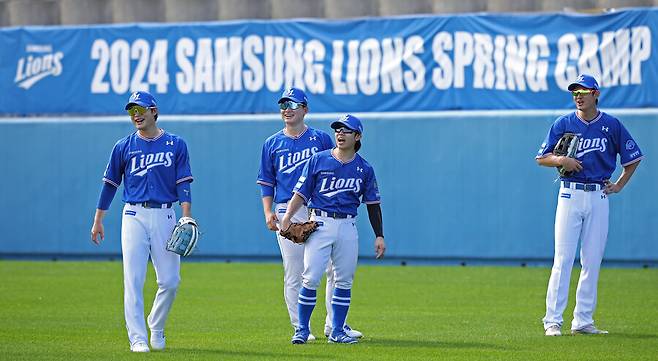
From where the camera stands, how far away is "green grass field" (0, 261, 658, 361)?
10109 millimetres

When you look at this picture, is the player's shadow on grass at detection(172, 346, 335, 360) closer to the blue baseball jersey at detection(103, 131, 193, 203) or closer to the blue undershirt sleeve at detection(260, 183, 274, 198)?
the blue baseball jersey at detection(103, 131, 193, 203)

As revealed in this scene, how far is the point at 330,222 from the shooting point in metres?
10.5

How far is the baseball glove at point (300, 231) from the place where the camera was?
10.4m

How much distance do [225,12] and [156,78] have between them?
1.82 metres

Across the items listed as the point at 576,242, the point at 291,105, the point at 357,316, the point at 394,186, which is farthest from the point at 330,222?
the point at 394,186

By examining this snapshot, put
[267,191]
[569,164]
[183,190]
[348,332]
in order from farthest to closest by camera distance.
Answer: [267,191], [569,164], [348,332], [183,190]

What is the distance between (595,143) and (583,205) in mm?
541

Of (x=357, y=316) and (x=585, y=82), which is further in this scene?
(x=357, y=316)

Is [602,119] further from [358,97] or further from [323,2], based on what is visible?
[323,2]

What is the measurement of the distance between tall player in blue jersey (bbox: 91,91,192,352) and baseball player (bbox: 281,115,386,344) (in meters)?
0.91

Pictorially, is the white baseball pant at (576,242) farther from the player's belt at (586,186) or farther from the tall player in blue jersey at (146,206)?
the tall player in blue jersey at (146,206)

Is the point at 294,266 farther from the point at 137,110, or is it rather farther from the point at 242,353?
the point at 137,110

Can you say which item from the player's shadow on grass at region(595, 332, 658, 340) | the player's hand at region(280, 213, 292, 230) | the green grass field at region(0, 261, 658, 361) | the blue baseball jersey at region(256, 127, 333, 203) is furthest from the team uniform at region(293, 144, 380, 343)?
the player's shadow on grass at region(595, 332, 658, 340)

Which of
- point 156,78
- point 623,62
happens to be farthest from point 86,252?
point 623,62
